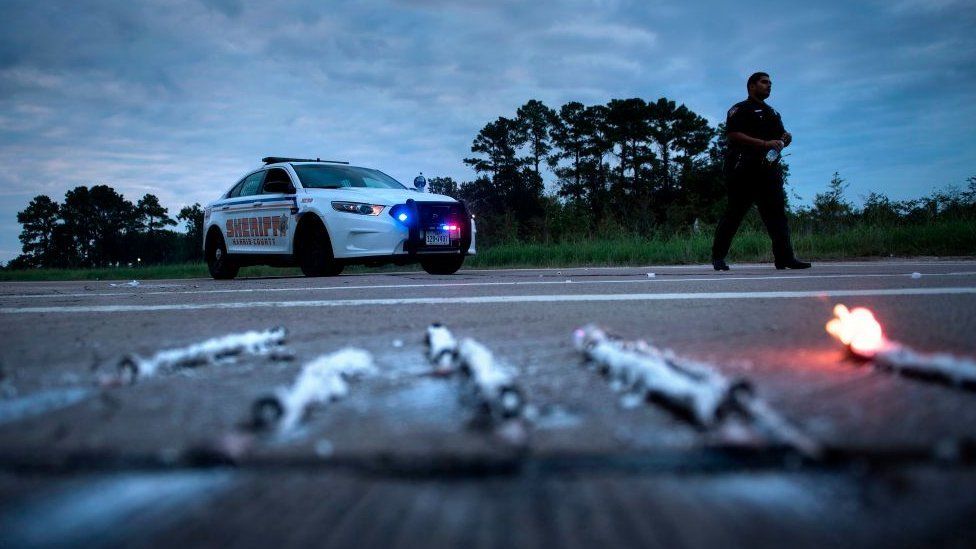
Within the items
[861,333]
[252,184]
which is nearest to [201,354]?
[861,333]

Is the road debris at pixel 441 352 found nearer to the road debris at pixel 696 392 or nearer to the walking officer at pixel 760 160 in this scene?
the road debris at pixel 696 392

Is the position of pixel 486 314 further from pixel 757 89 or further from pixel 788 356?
pixel 757 89

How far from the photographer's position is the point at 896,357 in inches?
64.3

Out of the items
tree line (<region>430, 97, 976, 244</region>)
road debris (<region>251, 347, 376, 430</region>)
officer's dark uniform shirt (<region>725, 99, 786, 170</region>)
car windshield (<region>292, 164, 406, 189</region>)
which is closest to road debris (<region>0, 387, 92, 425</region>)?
road debris (<region>251, 347, 376, 430</region>)

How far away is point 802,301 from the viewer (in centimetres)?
362

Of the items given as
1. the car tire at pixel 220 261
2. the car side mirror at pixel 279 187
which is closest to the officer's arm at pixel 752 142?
the car side mirror at pixel 279 187

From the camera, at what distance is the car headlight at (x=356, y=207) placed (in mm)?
9016

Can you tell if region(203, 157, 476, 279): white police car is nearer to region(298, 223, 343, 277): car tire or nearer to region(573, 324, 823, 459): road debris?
region(298, 223, 343, 277): car tire

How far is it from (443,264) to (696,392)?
9.01 metres

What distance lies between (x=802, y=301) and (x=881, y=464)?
2770 mm

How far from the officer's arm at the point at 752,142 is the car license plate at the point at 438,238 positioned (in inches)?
141

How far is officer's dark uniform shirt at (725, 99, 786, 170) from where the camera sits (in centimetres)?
770

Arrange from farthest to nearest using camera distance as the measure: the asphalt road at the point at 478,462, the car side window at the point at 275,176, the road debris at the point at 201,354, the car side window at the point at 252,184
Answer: the car side window at the point at 252,184, the car side window at the point at 275,176, the road debris at the point at 201,354, the asphalt road at the point at 478,462

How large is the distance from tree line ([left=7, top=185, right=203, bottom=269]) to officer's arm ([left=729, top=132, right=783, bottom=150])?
60396 mm
